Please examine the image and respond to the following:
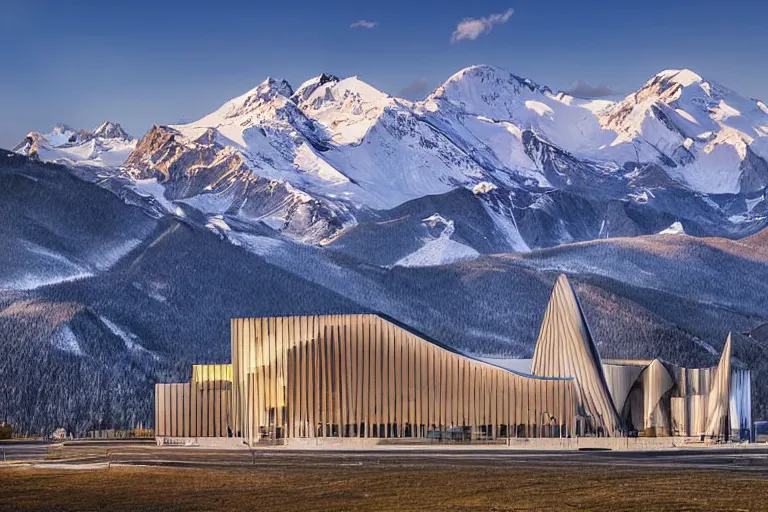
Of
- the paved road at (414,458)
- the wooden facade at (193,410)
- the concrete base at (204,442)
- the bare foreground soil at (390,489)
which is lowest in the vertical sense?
the bare foreground soil at (390,489)

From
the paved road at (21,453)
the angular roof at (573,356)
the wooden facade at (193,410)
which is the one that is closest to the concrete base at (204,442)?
the wooden facade at (193,410)

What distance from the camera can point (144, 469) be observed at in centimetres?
10525

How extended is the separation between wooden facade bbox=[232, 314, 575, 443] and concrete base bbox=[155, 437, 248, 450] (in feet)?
5.74

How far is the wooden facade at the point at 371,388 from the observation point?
144750 mm

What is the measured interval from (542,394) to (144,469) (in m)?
48.2

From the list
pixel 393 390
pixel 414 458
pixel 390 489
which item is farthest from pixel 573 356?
pixel 390 489

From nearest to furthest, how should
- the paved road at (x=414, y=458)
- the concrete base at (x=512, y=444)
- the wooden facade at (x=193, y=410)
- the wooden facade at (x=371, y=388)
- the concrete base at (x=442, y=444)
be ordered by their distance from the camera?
the paved road at (x=414, y=458) < the concrete base at (x=512, y=444) < the concrete base at (x=442, y=444) < the wooden facade at (x=371, y=388) < the wooden facade at (x=193, y=410)

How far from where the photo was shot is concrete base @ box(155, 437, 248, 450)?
14488 centimetres

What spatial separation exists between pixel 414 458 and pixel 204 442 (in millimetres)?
36562

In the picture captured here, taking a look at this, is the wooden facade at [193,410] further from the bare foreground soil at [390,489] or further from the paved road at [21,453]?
the bare foreground soil at [390,489]

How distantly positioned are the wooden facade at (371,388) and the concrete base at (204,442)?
Answer: 1750 millimetres

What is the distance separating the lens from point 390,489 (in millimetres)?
86625

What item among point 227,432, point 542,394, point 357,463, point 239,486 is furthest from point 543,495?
point 227,432

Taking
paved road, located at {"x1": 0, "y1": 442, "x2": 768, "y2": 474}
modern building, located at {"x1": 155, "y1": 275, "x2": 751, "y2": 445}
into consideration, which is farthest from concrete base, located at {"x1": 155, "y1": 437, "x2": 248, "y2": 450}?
paved road, located at {"x1": 0, "y1": 442, "x2": 768, "y2": 474}
